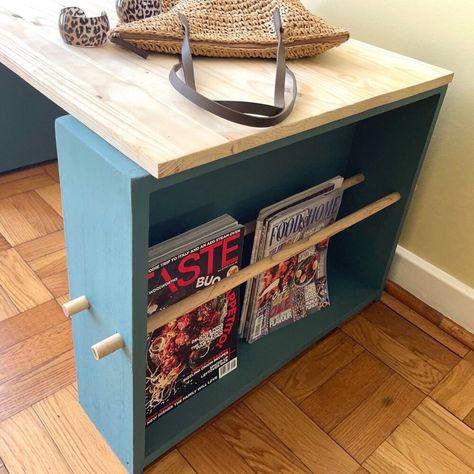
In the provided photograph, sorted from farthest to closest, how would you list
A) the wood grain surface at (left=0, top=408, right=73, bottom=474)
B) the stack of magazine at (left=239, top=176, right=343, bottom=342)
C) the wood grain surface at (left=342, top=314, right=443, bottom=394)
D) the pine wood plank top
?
the wood grain surface at (left=342, top=314, right=443, bottom=394) < the stack of magazine at (left=239, top=176, right=343, bottom=342) < the wood grain surface at (left=0, top=408, right=73, bottom=474) < the pine wood plank top

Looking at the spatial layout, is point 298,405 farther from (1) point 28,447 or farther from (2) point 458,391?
(1) point 28,447

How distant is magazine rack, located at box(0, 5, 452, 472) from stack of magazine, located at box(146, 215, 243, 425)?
35 millimetres

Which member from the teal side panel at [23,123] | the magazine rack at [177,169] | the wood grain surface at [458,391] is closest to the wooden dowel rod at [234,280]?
the magazine rack at [177,169]

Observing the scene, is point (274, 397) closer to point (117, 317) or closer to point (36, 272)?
point (117, 317)

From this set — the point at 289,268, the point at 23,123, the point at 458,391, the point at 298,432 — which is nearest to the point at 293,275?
the point at 289,268

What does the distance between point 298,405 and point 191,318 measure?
0.93 ft

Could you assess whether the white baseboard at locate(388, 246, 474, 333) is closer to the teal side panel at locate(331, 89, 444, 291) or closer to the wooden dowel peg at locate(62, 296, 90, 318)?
the teal side panel at locate(331, 89, 444, 291)

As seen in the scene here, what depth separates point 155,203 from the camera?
2.49 feet

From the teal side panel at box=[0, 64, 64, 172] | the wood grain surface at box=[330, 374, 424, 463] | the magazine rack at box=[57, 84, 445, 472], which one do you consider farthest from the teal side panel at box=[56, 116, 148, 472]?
the teal side panel at box=[0, 64, 64, 172]

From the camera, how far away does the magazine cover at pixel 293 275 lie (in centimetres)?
92

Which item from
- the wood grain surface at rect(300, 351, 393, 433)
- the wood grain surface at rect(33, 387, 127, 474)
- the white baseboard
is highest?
the white baseboard

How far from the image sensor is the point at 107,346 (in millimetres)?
643

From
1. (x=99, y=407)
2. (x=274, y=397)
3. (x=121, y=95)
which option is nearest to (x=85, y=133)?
(x=121, y=95)

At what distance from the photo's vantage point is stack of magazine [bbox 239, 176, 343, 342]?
0.91m
